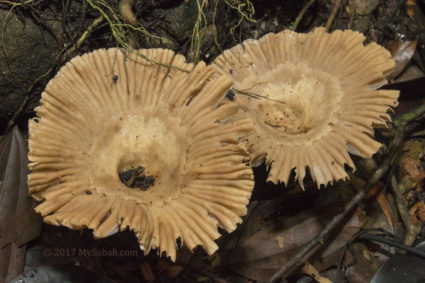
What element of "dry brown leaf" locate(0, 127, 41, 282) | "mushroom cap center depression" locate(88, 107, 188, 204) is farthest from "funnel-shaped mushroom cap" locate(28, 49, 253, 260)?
"dry brown leaf" locate(0, 127, 41, 282)

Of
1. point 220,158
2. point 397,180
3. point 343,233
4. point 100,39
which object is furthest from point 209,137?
point 397,180

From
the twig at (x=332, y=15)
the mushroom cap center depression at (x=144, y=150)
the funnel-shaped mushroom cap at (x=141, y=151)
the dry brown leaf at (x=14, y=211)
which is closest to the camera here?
the funnel-shaped mushroom cap at (x=141, y=151)

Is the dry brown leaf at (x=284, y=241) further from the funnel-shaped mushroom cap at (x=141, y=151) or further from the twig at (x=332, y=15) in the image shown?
the twig at (x=332, y=15)

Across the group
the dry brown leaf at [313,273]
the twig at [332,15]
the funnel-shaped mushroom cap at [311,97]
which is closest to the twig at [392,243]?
the dry brown leaf at [313,273]

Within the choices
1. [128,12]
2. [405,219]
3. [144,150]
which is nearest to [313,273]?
[405,219]

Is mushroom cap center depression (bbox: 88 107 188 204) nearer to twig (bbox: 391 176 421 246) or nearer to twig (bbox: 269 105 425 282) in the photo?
twig (bbox: 269 105 425 282)

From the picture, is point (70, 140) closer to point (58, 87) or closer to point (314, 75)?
point (58, 87)

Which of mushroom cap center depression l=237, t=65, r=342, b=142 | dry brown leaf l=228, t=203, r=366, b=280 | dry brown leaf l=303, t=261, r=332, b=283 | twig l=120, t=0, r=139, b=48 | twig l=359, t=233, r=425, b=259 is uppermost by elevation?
twig l=120, t=0, r=139, b=48

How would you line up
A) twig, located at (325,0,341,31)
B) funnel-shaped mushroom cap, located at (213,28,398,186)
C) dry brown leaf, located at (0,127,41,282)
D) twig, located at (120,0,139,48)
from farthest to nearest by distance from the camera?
twig, located at (325,0,341,31) < twig, located at (120,0,139,48) < dry brown leaf, located at (0,127,41,282) < funnel-shaped mushroom cap, located at (213,28,398,186)
